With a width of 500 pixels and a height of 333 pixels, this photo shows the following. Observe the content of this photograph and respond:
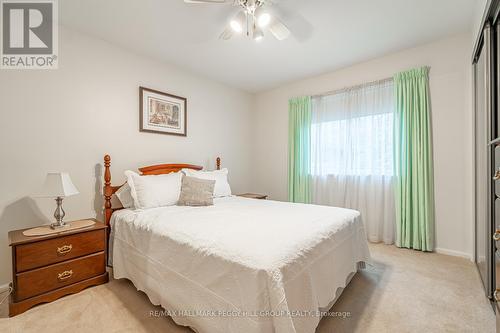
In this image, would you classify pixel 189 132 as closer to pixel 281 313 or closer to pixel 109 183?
pixel 109 183

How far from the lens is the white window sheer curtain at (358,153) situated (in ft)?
10.2

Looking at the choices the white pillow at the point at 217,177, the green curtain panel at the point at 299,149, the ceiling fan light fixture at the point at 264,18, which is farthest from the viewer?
the green curtain panel at the point at 299,149

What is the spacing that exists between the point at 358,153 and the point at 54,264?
147 inches

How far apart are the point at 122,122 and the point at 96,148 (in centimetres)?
44

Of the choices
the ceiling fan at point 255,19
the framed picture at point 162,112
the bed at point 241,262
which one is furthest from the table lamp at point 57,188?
the ceiling fan at point 255,19

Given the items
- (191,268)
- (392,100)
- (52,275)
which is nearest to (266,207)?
(191,268)

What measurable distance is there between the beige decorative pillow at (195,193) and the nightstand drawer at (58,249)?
843 mm

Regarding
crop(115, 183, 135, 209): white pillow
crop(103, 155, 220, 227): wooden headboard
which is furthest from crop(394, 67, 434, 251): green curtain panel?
crop(115, 183, 135, 209): white pillow

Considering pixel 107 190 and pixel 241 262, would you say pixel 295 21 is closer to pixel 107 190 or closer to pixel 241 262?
pixel 241 262

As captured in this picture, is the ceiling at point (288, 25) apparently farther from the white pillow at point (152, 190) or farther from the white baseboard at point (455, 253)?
the white baseboard at point (455, 253)

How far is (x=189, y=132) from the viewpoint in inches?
138

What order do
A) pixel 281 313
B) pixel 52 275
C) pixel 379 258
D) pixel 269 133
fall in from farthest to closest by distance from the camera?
pixel 269 133 < pixel 379 258 < pixel 52 275 < pixel 281 313

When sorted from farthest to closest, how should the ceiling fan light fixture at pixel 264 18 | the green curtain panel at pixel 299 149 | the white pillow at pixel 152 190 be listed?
the green curtain panel at pixel 299 149
the white pillow at pixel 152 190
the ceiling fan light fixture at pixel 264 18

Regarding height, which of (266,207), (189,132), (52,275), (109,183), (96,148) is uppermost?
(189,132)
